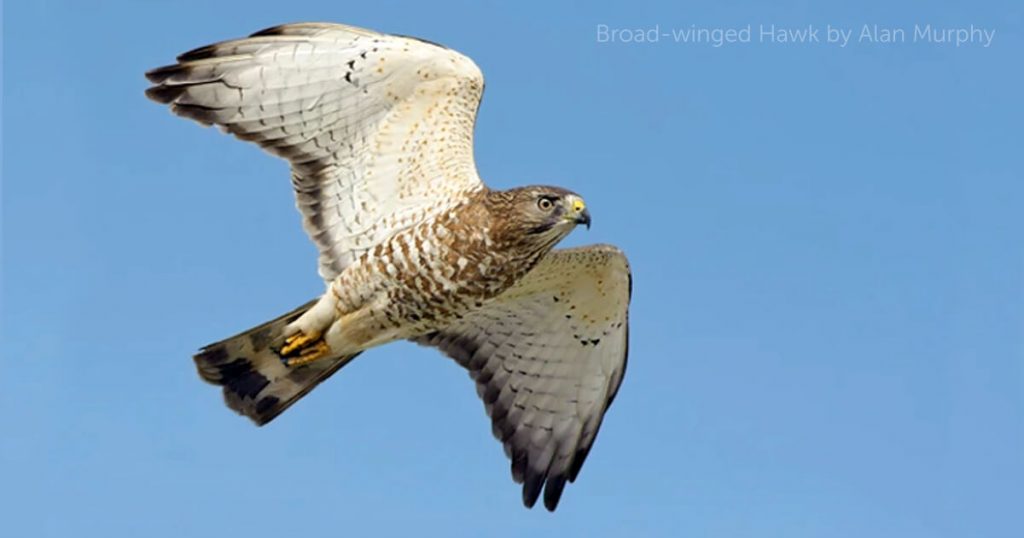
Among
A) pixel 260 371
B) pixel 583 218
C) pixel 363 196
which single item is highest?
pixel 363 196

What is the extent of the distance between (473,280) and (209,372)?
2253 mm

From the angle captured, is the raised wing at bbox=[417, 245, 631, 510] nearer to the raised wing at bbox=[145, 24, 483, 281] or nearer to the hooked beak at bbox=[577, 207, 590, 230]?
the raised wing at bbox=[145, 24, 483, 281]

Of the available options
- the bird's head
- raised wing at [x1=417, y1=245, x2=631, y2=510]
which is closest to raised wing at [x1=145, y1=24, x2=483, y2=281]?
the bird's head

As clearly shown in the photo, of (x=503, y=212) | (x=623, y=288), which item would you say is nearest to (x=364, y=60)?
(x=503, y=212)

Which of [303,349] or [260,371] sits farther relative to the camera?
[260,371]

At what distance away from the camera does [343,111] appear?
12391 millimetres

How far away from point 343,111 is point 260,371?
1998 millimetres

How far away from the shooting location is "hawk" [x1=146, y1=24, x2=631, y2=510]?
39.1 ft

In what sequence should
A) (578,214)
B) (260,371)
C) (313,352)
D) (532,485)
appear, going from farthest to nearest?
(532,485)
(260,371)
(313,352)
(578,214)

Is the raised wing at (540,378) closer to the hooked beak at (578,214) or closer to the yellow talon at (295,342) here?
the yellow talon at (295,342)

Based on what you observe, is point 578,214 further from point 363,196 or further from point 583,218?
point 363,196

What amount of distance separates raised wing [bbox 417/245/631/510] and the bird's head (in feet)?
5.31

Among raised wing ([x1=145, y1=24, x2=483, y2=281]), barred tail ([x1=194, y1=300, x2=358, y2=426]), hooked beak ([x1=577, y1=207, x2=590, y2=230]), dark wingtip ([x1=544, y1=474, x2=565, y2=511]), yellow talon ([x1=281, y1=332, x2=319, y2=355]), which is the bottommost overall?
dark wingtip ([x1=544, y1=474, x2=565, y2=511])

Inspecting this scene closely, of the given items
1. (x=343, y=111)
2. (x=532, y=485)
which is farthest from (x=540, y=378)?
(x=343, y=111)
